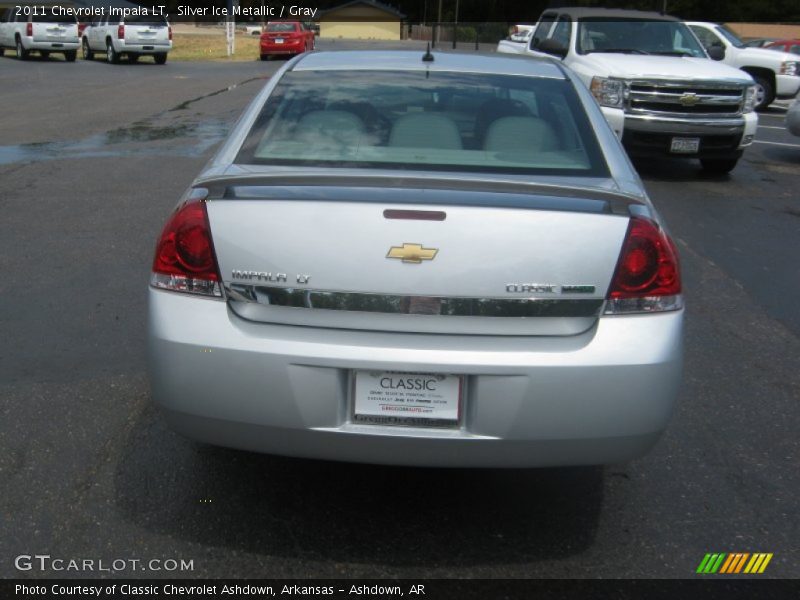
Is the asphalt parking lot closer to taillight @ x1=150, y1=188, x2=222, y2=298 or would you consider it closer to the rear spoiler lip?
taillight @ x1=150, y1=188, x2=222, y2=298

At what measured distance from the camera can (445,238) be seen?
10.2 ft

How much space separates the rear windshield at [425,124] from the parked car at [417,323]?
504 mm

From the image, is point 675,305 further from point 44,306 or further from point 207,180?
point 44,306

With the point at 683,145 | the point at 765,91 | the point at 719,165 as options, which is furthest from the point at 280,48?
the point at 683,145

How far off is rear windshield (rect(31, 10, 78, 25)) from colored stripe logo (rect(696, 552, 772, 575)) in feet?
119

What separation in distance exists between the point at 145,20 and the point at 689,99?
2793 cm

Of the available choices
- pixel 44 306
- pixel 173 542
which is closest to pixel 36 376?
pixel 44 306

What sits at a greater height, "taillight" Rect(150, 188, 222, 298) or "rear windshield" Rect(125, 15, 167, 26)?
"taillight" Rect(150, 188, 222, 298)

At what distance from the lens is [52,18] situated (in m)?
35.8

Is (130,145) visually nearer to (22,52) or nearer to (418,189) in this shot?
(418,189)

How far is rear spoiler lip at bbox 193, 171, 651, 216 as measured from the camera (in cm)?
324

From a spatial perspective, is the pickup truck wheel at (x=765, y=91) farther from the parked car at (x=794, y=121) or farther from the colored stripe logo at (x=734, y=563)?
the colored stripe logo at (x=734, y=563)

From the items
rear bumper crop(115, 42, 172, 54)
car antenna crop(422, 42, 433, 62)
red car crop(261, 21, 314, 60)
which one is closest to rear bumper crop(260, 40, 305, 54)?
red car crop(261, 21, 314, 60)

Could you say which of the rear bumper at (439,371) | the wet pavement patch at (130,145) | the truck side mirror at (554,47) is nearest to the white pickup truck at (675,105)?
the truck side mirror at (554,47)
